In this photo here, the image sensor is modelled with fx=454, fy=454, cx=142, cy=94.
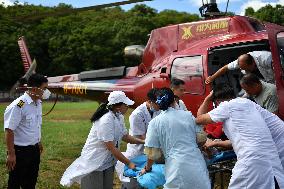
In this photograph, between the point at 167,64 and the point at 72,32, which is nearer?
the point at 167,64

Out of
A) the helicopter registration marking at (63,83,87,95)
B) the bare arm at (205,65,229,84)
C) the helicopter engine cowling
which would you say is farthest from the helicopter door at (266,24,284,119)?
the helicopter registration marking at (63,83,87,95)

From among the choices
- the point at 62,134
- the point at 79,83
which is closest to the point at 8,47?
the point at 62,134

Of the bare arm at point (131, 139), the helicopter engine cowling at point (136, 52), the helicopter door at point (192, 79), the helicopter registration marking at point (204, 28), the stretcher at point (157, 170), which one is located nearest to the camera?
the stretcher at point (157, 170)

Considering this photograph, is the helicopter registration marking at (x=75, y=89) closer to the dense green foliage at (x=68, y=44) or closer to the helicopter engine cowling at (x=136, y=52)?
the helicopter engine cowling at (x=136, y=52)

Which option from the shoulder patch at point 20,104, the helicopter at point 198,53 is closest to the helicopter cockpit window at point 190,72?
the helicopter at point 198,53

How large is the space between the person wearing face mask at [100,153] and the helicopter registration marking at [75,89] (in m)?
6.69

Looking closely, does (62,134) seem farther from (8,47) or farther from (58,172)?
(8,47)

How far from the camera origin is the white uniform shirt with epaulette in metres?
5.63

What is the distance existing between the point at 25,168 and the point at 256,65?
138 inches

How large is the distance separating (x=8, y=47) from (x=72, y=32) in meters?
10.5

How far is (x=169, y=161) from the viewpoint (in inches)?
168

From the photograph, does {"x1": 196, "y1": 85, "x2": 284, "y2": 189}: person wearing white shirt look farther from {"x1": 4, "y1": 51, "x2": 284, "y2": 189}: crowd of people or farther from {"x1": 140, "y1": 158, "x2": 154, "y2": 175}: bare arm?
{"x1": 140, "y1": 158, "x2": 154, "y2": 175}: bare arm

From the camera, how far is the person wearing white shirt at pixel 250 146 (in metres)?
4.11

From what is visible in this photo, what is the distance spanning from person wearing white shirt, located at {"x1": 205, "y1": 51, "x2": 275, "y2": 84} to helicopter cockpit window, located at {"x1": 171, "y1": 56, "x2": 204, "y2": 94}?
1169 millimetres
